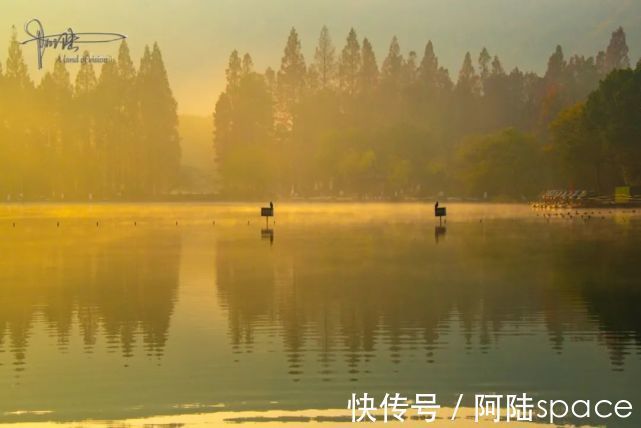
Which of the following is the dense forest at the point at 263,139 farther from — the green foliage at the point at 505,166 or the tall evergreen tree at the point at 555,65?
the tall evergreen tree at the point at 555,65

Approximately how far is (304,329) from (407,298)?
4518 millimetres

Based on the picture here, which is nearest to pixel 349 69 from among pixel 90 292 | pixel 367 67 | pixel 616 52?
pixel 367 67

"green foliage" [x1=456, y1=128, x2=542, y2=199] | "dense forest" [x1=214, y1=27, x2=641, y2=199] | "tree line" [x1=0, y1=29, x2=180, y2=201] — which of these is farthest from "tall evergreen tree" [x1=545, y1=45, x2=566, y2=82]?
"tree line" [x1=0, y1=29, x2=180, y2=201]

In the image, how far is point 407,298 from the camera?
19.5 metres

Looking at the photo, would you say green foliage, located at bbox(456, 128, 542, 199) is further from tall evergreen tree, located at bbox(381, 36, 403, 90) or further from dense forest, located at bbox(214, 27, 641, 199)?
tall evergreen tree, located at bbox(381, 36, 403, 90)

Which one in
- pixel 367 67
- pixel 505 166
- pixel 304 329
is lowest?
pixel 304 329

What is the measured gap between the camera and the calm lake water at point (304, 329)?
11164mm

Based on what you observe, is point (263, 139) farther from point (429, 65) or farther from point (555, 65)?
point (555, 65)

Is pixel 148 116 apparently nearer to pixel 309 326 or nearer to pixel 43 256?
pixel 43 256

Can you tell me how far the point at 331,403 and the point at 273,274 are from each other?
14.3 m

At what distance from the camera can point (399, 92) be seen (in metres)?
176

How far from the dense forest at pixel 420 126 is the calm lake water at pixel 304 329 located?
63.1 m

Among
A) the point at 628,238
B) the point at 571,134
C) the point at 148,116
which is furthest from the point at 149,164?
the point at 628,238

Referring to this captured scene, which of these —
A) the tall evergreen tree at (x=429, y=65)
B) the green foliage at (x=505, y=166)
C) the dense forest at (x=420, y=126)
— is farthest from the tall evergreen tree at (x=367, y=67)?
the green foliage at (x=505, y=166)
